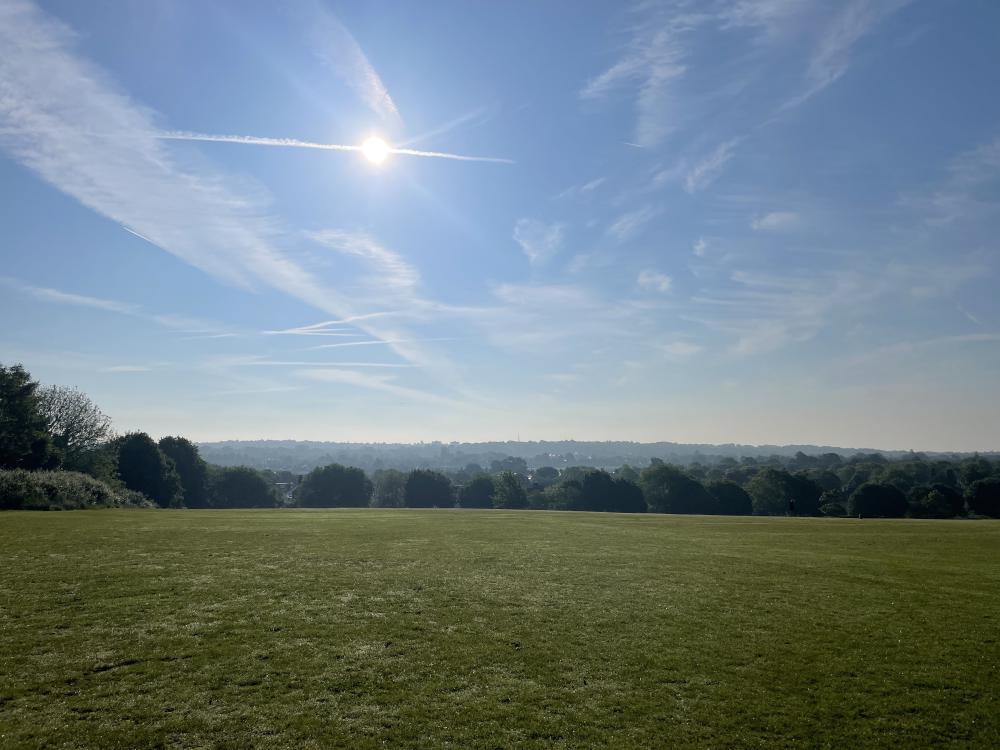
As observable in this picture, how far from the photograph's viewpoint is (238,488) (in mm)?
128125

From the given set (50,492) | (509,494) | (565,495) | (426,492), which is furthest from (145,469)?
(565,495)

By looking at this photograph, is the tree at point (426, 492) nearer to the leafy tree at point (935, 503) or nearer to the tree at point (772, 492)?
the tree at point (772, 492)

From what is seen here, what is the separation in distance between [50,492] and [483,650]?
165 feet

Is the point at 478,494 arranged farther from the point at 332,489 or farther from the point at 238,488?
the point at 238,488

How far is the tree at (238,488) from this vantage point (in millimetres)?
126812

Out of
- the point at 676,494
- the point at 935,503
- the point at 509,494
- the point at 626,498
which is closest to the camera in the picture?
the point at 935,503

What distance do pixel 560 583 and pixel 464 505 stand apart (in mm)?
116549

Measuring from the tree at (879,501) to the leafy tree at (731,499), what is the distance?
65.7 feet

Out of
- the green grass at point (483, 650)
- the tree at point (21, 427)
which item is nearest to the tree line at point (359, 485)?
the tree at point (21, 427)

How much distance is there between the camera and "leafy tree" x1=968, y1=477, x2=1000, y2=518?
96250 millimetres

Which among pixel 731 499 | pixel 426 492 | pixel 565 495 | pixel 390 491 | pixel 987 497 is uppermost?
pixel 987 497

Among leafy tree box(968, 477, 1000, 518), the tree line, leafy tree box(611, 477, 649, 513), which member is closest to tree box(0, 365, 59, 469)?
the tree line

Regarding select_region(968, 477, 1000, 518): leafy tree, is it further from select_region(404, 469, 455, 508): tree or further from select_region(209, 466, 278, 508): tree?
select_region(209, 466, 278, 508): tree

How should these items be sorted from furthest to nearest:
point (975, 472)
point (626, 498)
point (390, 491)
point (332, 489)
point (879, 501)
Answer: point (390, 491)
point (975, 472)
point (332, 489)
point (626, 498)
point (879, 501)
